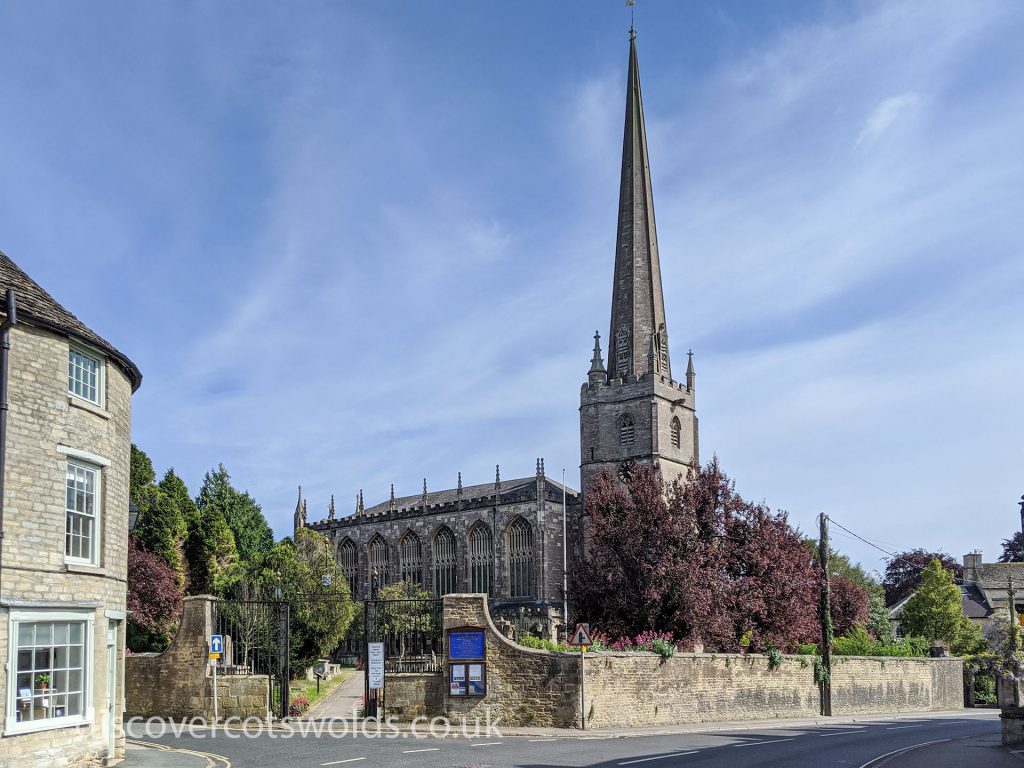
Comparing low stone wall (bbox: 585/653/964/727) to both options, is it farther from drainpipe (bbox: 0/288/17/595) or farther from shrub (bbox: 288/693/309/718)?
drainpipe (bbox: 0/288/17/595)

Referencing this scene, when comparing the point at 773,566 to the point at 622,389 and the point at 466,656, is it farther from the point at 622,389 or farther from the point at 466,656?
the point at 622,389

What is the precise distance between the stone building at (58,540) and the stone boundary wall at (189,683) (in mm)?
9062

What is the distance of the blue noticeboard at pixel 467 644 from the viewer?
2714 cm

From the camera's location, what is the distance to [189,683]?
28.4m

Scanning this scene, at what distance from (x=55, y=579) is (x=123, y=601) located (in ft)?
9.29

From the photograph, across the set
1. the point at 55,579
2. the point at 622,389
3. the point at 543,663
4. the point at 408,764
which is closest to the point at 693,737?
the point at 543,663

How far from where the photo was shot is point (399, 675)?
2759cm

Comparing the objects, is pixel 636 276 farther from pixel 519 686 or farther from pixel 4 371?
pixel 4 371

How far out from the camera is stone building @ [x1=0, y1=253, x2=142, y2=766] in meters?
15.9

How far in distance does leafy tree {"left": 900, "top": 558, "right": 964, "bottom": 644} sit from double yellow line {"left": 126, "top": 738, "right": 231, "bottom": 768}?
54818 mm

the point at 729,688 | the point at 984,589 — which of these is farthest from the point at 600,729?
the point at 984,589

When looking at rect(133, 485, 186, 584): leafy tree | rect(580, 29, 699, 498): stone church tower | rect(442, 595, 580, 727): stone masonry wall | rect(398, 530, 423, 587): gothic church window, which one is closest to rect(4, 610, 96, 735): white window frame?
rect(442, 595, 580, 727): stone masonry wall

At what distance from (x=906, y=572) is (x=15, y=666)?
296 ft

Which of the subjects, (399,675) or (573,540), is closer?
(399,675)
